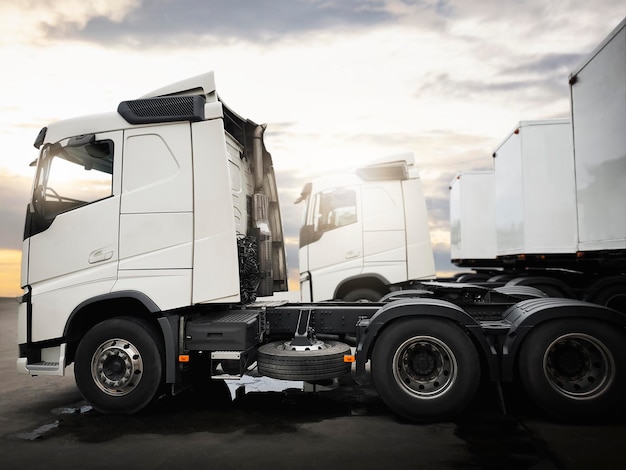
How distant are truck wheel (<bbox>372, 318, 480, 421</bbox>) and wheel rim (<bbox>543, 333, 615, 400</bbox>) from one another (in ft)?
2.59

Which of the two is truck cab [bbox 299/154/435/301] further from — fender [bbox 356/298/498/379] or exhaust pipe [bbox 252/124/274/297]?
fender [bbox 356/298/498/379]

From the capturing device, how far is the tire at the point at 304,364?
17.6ft

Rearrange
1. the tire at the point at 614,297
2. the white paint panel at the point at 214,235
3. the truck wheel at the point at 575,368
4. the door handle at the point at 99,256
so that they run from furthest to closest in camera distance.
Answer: the tire at the point at 614,297 → the door handle at the point at 99,256 → the white paint panel at the point at 214,235 → the truck wheel at the point at 575,368

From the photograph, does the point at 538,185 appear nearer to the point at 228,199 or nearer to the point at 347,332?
the point at 347,332

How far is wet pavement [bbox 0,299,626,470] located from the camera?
13.3ft

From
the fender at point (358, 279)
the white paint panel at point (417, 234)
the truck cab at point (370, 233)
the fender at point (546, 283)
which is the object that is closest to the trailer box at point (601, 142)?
the fender at point (546, 283)

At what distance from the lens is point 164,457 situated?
4.16m

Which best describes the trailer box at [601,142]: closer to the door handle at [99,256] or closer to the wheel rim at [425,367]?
the wheel rim at [425,367]

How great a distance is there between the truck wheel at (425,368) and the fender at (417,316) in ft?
0.23

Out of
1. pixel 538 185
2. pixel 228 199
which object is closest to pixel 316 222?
pixel 538 185

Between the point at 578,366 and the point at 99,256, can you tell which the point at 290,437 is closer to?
the point at 99,256

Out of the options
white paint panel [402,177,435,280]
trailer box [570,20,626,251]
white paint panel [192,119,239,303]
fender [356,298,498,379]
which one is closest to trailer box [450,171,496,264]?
white paint panel [402,177,435,280]

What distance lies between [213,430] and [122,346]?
1.37 meters

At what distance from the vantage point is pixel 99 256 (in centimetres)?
555
